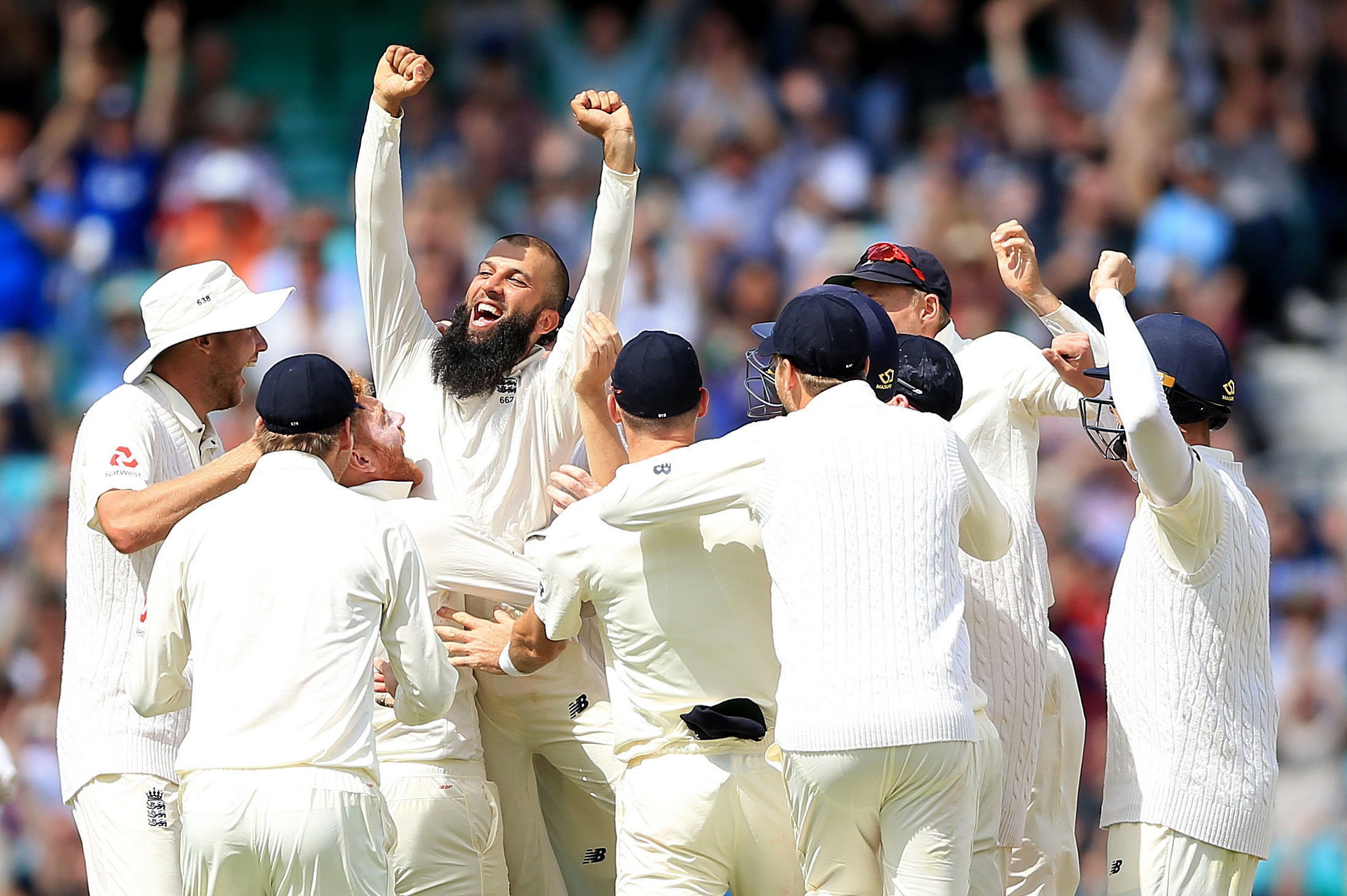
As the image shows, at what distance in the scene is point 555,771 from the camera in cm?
525

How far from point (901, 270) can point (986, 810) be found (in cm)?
189

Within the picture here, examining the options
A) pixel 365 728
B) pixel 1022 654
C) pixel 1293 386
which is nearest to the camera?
pixel 365 728

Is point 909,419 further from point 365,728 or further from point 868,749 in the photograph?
point 365,728

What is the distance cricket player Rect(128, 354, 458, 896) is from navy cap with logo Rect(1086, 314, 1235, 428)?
1966 millimetres

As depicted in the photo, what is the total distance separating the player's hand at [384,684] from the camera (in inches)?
183

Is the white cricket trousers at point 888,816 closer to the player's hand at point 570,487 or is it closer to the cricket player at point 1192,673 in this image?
the cricket player at point 1192,673

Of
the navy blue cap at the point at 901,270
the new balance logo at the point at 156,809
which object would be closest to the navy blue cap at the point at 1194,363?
the navy blue cap at the point at 901,270

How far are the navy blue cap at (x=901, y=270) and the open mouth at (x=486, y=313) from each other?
44.1 inches

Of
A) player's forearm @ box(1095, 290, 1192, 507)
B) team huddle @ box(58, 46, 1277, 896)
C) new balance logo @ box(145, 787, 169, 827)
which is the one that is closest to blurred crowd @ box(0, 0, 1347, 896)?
team huddle @ box(58, 46, 1277, 896)

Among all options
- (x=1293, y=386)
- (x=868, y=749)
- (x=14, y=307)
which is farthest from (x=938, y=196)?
(x=868, y=749)

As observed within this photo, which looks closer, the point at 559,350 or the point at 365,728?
the point at 365,728

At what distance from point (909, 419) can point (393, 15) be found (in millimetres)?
9068

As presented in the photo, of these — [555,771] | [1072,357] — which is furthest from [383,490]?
[1072,357]

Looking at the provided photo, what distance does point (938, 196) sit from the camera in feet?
→ 33.1
